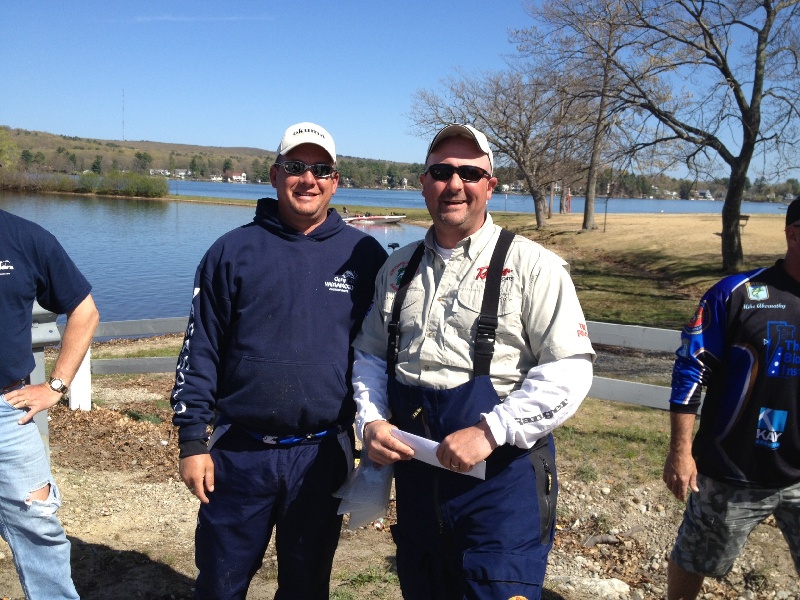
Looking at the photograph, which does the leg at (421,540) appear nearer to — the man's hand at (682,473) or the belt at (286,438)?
the belt at (286,438)

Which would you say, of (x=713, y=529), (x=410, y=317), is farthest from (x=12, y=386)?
(x=713, y=529)

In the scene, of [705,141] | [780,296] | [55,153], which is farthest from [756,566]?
[55,153]

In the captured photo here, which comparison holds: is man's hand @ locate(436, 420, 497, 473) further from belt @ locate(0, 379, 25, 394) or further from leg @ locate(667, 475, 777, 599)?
belt @ locate(0, 379, 25, 394)

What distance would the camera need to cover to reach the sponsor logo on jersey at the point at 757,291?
2986 mm

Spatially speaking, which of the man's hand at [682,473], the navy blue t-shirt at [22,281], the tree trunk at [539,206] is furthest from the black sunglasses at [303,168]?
the tree trunk at [539,206]

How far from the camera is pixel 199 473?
2.81 metres

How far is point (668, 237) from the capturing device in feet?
94.9

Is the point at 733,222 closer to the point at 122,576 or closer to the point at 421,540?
the point at 122,576

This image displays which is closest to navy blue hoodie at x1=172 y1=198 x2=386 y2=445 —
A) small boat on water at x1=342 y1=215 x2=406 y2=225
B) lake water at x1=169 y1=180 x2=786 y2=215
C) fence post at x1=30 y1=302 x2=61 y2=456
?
fence post at x1=30 y1=302 x2=61 y2=456

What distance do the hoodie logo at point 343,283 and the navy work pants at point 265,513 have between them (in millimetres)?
628

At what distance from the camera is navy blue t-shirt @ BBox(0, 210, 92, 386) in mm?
2984

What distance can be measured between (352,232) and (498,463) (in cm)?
127

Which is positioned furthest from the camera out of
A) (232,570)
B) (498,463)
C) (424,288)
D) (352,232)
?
(352,232)

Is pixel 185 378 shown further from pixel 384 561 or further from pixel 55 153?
pixel 55 153
